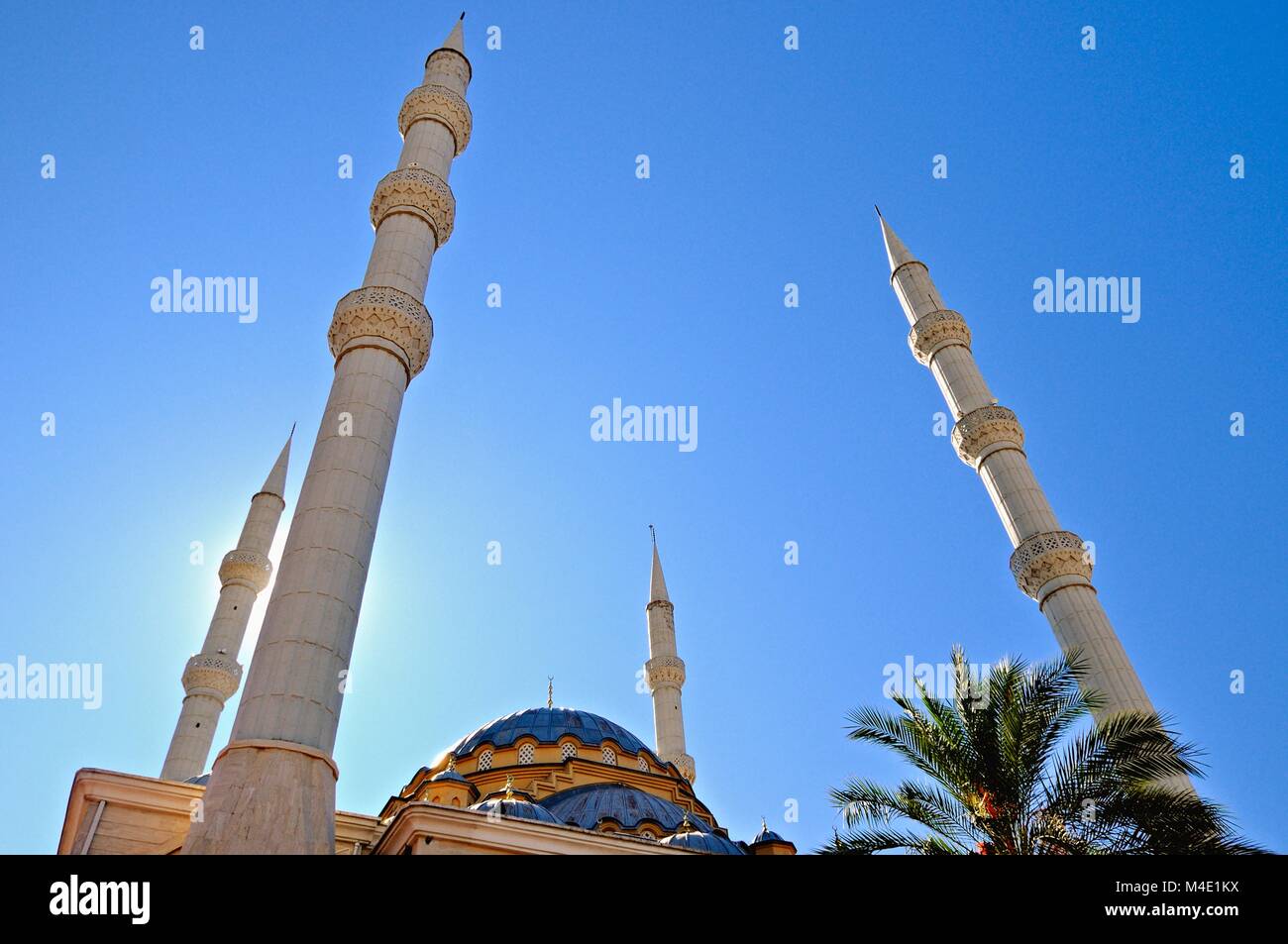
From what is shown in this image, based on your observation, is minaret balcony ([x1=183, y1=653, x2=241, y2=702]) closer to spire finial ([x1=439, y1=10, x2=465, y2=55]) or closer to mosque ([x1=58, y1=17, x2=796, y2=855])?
mosque ([x1=58, y1=17, x2=796, y2=855])

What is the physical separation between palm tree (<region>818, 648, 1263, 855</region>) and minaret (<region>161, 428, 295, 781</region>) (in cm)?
1609

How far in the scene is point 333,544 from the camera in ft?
38.6

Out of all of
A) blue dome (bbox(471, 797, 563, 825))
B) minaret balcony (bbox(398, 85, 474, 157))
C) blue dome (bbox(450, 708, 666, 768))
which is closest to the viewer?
blue dome (bbox(471, 797, 563, 825))

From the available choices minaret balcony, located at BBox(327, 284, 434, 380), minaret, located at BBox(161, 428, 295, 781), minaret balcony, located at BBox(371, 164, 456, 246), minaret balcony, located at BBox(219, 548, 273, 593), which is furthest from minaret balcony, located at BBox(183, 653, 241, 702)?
minaret balcony, located at BBox(371, 164, 456, 246)

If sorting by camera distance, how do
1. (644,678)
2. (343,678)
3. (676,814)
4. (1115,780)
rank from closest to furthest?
(1115,780), (343,678), (676,814), (644,678)

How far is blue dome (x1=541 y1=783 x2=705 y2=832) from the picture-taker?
19.5 metres

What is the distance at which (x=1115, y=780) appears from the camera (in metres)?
10.3

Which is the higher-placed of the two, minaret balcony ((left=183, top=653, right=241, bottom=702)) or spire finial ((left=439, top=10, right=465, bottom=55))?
spire finial ((left=439, top=10, right=465, bottom=55))

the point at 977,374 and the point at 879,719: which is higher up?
the point at 977,374

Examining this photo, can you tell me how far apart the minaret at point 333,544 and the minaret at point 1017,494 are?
10451 mm

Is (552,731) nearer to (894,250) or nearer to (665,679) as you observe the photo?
(665,679)
